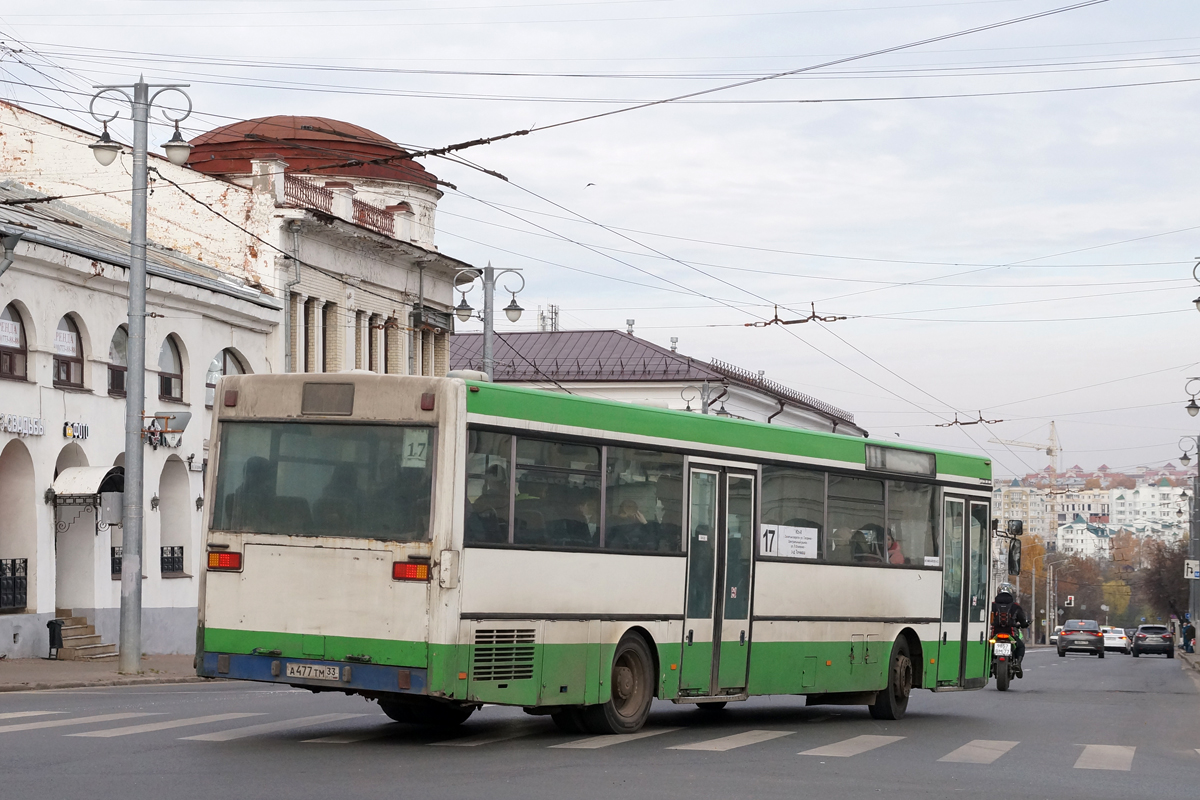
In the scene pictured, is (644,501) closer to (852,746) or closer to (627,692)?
(627,692)

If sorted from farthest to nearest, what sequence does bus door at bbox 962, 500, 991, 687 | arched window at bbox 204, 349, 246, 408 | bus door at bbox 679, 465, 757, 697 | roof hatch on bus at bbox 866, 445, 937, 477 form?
arched window at bbox 204, 349, 246, 408 → bus door at bbox 962, 500, 991, 687 → roof hatch on bus at bbox 866, 445, 937, 477 → bus door at bbox 679, 465, 757, 697

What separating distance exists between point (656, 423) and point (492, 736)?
3.02m

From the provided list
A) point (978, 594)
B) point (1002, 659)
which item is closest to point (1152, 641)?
point (1002, 659)

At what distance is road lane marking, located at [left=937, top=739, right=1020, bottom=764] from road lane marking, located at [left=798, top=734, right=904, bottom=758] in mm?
682

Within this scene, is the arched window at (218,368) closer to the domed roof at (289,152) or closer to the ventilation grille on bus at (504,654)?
the domed roof at (289,152)

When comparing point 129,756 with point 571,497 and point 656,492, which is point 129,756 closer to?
point 571,497

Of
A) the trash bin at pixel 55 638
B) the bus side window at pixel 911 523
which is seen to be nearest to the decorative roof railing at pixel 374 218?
the trash bin at pixel 55 638

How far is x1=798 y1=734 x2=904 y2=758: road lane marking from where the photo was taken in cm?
1396

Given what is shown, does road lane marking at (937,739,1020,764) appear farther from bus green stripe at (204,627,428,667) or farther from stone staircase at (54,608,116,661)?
stone staircase at (54,608,116,661)

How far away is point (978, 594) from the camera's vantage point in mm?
20234

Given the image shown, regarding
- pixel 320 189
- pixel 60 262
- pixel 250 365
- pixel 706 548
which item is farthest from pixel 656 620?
pixel 320 189

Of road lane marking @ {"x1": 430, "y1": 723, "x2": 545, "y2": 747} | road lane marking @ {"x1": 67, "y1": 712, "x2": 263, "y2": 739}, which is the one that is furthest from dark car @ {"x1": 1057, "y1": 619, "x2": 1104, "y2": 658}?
road lane marking @ {"x1": 67, "y1": 712, "x2": 263, "y2": 739}

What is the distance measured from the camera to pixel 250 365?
37125mm

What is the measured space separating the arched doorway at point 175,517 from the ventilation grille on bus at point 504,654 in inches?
868
